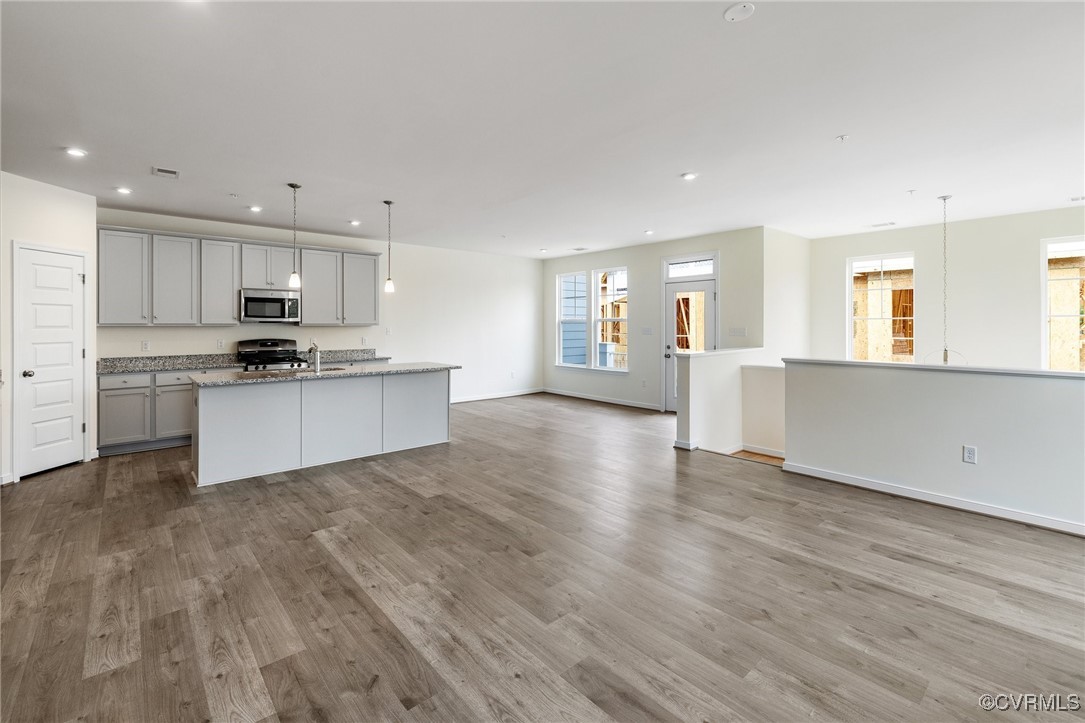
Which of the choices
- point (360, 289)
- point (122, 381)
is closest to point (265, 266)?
point (360, 289)

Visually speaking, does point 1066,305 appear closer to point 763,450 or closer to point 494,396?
point 763,450

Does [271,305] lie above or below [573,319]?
below

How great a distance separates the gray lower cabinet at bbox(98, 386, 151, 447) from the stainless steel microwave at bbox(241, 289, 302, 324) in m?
1.37

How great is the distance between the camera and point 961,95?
292cm

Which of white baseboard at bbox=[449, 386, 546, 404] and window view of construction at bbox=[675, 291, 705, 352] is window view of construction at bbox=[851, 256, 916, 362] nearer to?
window view of construction at bbox=[675, 291, 705, 352]

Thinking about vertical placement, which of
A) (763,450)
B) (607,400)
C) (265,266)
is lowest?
(763,450)

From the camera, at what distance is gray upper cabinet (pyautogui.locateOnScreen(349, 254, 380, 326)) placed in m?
6.98

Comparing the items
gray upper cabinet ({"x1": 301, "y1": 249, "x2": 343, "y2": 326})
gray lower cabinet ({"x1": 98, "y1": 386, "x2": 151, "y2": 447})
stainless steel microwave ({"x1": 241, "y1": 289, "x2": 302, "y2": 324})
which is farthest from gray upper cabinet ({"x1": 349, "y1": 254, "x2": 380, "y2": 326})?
gray lower cabinet ({"x1": 98, "y1": 386, "x2": 151, "y2": 447})

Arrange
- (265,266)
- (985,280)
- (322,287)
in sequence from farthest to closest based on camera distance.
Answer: (322,287) → (265,266) → (985,280)

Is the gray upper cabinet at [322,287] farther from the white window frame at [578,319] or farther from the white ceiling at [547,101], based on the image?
the white window frame at [578,319]

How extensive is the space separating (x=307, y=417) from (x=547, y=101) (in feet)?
11.7

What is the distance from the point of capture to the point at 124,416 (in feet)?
17.3

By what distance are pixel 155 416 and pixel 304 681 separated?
495 cm

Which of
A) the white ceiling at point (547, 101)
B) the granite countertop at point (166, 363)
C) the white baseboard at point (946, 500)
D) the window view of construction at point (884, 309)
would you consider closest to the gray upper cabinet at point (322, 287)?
the granite countertop at point (166, 363)
